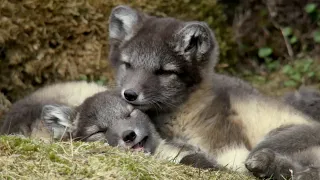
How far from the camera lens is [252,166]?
5406 millimetres

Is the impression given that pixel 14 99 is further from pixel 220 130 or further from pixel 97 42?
pixel 220 130

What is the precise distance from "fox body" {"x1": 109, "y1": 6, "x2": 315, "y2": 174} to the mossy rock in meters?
1.95

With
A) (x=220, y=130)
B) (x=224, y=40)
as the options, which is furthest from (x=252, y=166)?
(x=224, y=40)

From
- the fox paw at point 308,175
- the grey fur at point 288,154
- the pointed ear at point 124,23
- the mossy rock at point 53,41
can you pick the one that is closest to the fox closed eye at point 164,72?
the pointed ear at point 124,23

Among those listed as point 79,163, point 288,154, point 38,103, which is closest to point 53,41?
point 38,103

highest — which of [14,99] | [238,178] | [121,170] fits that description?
[121,170]

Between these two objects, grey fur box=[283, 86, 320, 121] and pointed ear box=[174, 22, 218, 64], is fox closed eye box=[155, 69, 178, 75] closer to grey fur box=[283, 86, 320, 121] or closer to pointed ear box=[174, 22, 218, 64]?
pointed ear box=[174, 22, 218, 64]

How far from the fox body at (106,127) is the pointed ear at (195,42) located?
76 centimetres

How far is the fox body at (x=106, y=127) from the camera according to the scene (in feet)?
18.8

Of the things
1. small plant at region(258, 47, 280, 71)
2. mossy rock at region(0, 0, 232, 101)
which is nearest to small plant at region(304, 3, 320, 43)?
small plant at region(258, 47, 280, 71)

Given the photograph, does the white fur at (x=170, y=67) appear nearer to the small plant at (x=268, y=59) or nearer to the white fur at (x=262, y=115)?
the white fur at (x=262, y=115)

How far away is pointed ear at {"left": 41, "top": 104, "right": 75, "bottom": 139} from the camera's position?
6.18 meters

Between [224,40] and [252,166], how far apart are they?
4.83 metres

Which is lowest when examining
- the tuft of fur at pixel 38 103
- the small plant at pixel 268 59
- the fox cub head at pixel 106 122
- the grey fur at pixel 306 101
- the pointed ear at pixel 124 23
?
the small plant at pixel 268 59
